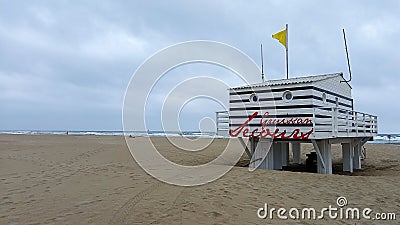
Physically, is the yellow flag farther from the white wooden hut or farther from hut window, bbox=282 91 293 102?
hut window, bbox=282 91 293 102

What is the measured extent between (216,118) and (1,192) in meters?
9.17

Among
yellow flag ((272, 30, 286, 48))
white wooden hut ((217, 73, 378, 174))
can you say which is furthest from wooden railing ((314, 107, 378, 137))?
yellow flag ((272, 30, 286, 48))

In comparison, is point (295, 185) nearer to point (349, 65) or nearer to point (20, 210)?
point (20, 210)

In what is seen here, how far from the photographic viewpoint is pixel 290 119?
12305 millimetres

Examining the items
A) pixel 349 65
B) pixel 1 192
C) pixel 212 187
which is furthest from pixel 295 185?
pixel 349 65

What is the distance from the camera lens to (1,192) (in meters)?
7.29

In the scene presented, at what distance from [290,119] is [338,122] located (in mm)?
2273

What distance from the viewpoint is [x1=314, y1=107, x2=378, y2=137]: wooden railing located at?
39.4ft

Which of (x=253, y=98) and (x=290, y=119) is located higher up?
(x=253, y=98)

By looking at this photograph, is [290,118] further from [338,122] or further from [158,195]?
[158,195]

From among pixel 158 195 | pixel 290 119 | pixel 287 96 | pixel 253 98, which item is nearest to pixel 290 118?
pixel 290 119

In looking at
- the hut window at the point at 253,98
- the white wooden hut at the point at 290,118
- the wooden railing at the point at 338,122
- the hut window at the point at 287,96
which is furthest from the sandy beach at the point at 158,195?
A: the hut window at the point at 253,98

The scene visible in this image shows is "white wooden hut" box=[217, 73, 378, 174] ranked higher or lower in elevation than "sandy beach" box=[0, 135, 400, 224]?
higher

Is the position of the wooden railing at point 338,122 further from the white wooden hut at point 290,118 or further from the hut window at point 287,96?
the hut window at point 287,96
